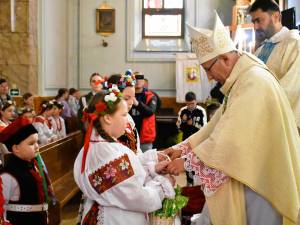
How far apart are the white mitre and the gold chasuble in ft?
0.86

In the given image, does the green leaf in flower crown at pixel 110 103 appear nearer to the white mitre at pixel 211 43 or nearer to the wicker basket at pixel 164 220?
the white mitre at pixel 211 43

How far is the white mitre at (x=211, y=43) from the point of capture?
283 centimetres

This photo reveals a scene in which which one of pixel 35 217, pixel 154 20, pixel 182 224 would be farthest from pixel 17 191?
pixel 154 20

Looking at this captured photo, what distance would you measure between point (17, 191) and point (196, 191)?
1.27 meters

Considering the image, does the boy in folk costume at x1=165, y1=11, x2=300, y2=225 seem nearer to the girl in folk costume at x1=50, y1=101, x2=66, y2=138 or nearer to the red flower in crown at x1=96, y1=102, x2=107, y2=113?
the red flower in crown at x1=96, y1=102, x2=107, y2=113

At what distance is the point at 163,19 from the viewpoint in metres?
14.1

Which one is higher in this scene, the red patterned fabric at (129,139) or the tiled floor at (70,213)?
the red patterned fabric at (129,139)

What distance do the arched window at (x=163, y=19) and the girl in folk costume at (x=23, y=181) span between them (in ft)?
35.4

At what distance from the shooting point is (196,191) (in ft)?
11.2

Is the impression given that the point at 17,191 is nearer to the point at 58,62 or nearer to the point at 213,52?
the point at 213,52

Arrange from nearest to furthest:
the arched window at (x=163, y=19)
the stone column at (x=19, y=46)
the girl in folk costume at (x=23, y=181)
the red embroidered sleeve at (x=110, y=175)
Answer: the red embroidered sleeve at (x=110, y=175)
the girl in folk costume at (x=23, y=181)
the stone column at (x=19, y=46)
the arched window at (x=163, y=19)

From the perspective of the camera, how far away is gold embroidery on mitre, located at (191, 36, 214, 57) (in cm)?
285

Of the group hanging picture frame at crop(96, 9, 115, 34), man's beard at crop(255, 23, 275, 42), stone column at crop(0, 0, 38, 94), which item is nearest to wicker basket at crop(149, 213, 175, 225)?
man's beard at crop(255, 23, 275, 42)

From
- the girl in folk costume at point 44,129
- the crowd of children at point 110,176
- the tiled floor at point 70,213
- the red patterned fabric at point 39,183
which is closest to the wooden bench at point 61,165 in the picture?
the tiled floor at point 70,213
